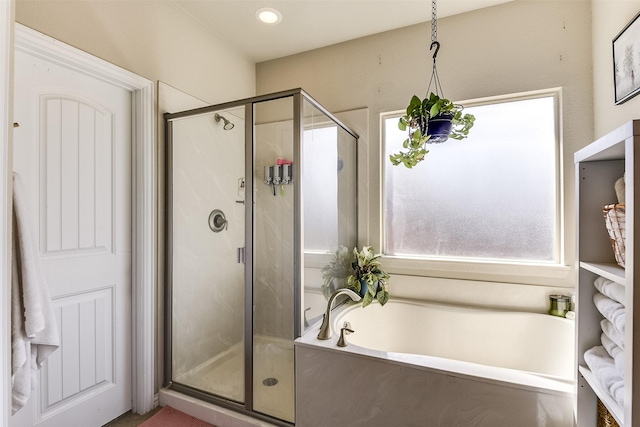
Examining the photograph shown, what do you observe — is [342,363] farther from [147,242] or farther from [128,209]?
[128,209]

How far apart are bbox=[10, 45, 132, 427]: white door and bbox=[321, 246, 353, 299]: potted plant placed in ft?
3.86

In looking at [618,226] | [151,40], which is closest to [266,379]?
[618,226]

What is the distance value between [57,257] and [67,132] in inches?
24.2

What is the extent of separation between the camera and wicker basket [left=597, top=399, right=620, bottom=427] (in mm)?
965

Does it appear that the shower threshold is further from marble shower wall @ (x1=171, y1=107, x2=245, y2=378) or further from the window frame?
the window frame

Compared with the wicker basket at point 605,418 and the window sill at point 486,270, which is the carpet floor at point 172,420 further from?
the wicker basket at point 605,418

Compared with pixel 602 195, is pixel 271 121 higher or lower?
higher

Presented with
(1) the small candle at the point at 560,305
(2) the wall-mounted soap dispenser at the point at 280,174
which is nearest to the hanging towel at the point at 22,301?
(2) the wall-mounted soap dispenser at the point at 280,174

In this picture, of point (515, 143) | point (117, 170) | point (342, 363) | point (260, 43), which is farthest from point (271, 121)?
point (515, 143)

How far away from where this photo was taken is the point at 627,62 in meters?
1.55

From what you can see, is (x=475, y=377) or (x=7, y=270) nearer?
(x=7, y=270)

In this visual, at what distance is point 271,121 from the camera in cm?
182

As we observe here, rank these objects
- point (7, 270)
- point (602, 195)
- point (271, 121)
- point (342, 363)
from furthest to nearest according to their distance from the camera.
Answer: point (271, 121)
point (342, 363)
point (602, 195)
point (7, 270)

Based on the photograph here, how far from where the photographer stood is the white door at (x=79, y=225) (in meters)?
1.48
